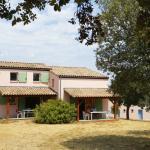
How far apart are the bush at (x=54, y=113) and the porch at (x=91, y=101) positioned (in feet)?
5.74

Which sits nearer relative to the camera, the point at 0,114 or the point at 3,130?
the point at 3,130

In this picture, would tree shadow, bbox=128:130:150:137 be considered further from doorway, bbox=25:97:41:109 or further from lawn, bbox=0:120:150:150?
doorway, bbox=25:97:41:109

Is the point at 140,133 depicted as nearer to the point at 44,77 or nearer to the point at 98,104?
the point at 98,104

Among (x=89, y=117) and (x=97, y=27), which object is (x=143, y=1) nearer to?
(x=97, y=27)

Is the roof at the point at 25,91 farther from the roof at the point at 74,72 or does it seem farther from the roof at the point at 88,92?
the roof at the point at 88,92

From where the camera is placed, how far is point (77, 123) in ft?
136

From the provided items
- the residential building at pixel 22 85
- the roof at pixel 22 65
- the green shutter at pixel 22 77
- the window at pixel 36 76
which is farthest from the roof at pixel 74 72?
the green shutter at pixel 22 77

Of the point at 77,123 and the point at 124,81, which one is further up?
the point at 124,81

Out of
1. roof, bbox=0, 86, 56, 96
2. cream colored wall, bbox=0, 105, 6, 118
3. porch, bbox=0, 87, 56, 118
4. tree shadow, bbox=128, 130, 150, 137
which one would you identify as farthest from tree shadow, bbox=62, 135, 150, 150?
cream colored wall, bbox=0, 105, 6, 118

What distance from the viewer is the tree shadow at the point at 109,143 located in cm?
2456

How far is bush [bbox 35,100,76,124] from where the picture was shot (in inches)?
1613

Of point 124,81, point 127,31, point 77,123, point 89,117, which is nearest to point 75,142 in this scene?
point 124,81

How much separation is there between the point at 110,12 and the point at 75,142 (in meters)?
8.72

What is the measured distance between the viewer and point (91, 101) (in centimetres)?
4744
